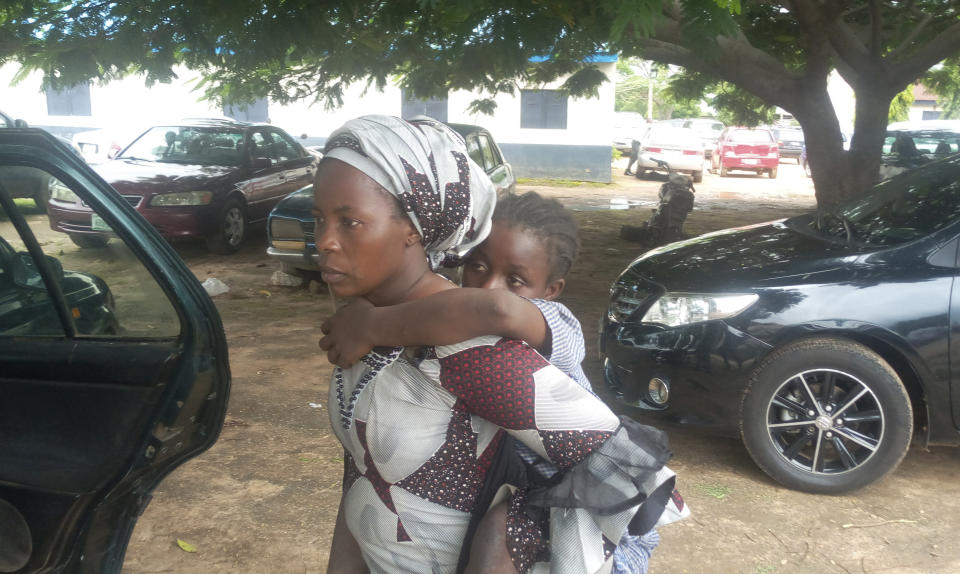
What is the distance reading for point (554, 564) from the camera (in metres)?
1.31

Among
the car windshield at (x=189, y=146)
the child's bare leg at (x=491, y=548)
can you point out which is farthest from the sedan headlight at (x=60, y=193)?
the car windshield at (x=189, y=146)

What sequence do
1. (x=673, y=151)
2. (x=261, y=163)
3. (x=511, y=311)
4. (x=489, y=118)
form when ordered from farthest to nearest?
1. (x=673, y=151)
2. (x=489, y=118)
3. (x=261, y=163)
4. (x=511, y=311)

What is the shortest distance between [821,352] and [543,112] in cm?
1739

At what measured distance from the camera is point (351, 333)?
4.38 ft

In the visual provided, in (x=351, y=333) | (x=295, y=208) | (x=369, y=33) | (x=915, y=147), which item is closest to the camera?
(x=351, y=333)

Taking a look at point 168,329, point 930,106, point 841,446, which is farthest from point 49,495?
point 930,106

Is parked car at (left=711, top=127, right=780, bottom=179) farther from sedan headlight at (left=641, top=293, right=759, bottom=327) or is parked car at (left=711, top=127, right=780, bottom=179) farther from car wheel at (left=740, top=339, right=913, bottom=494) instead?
car wheel at (left=740, top=339, right=913, bottom=494)

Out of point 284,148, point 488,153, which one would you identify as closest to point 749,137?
point 488,153

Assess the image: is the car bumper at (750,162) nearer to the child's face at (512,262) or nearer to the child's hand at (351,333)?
the child's face at (512,262)

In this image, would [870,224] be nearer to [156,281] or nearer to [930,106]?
[156,281]

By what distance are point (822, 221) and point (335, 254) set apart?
13.5 ft

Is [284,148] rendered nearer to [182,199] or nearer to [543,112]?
[182,199]

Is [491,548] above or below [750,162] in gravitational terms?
below

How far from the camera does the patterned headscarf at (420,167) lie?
127 cm
